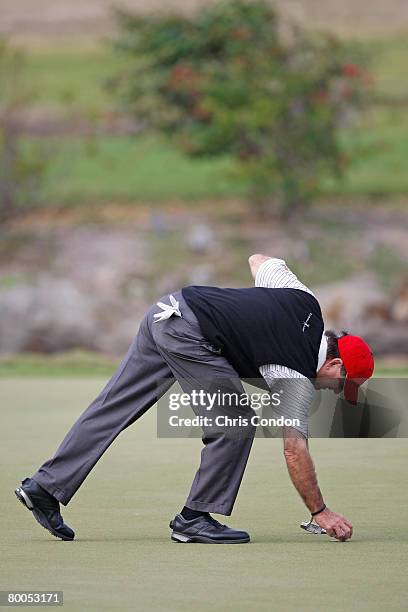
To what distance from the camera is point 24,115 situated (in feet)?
82.9

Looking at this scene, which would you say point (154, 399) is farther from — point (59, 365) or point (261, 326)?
point (59, 365)

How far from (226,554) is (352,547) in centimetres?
53

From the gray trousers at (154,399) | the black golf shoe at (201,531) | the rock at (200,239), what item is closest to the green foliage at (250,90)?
the rock at (200,239)

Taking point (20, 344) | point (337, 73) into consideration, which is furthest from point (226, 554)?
point (337, 73)

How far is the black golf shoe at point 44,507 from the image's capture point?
628 centimetres

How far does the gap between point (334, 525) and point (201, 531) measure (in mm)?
583

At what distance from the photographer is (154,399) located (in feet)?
21.2

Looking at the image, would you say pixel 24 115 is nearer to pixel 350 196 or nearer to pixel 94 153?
pixel 94 153

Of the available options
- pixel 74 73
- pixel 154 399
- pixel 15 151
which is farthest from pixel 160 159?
pixel 154 399

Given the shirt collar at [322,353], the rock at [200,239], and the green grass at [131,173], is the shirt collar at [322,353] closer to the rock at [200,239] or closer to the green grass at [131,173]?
the rock at [200,239]

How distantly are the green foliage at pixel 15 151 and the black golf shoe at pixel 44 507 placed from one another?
1774 cm

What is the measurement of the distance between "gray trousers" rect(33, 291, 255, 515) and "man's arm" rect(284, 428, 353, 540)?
8.7 inches

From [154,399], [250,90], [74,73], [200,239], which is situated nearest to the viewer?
[154,399]

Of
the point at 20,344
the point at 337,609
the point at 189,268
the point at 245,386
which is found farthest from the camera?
the point at 189,268
